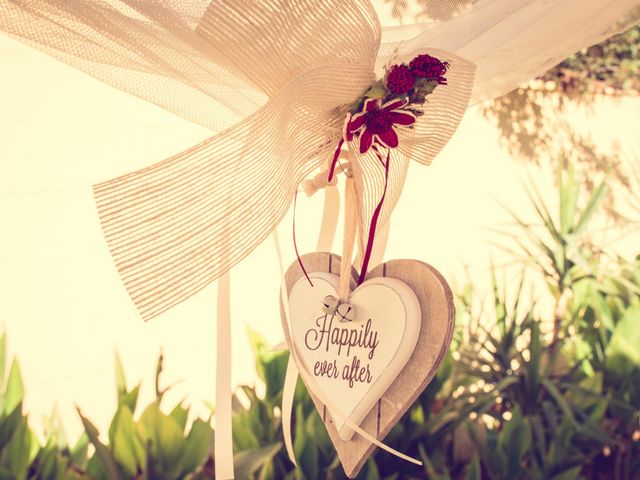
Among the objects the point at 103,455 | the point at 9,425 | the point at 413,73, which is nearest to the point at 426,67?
the point at 413,73

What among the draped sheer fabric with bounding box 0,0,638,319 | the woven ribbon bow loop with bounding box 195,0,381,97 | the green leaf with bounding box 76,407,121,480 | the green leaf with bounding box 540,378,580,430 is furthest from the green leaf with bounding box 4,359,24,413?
the green leaf with bounding box 540,378,580,430

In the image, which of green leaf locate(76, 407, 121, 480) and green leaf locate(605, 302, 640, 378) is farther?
green leaf locate(605, 302, 640, 378)

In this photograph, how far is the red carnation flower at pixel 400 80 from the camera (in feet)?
1.49

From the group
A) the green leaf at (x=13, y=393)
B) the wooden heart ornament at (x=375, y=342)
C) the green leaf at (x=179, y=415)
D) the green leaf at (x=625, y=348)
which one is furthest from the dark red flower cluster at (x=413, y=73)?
the green leaf at (x=625, y=348)

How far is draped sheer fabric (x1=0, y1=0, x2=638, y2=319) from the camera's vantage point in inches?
15.6

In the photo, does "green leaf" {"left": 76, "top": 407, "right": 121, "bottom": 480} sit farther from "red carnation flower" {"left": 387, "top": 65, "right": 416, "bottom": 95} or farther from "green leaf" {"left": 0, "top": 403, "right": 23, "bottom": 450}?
"red carnation flower" {"left": 387, "top": 65, "right": 416, "bottom": 95}

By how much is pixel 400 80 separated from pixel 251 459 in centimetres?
70

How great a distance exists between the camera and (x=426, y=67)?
46 centimetres

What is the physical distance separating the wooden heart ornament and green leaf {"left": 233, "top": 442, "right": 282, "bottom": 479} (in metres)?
0.48

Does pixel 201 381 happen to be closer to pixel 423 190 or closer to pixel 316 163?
pixel 423 190

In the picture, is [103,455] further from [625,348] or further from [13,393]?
[625,348]

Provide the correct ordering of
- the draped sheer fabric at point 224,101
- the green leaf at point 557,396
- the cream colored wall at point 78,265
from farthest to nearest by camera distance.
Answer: the cream colored wall at point 78,265
the green leaf at point 557,396
the draped sheer fabric at point 224,101

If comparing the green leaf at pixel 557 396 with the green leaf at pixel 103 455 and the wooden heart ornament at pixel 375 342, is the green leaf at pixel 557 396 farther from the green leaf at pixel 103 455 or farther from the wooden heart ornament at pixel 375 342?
the wooden heart ornament at pixel 375 342

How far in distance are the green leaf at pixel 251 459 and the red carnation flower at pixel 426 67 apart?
0.66 metres
